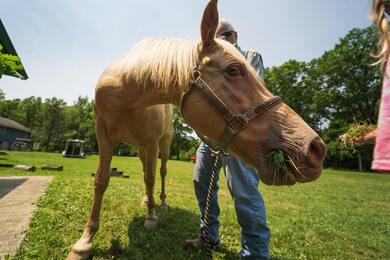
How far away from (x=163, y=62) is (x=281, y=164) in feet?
4.86

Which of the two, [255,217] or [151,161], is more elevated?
[151,161]

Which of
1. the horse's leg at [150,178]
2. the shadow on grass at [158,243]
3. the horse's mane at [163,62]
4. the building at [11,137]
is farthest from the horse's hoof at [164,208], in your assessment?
the building at [11,137]

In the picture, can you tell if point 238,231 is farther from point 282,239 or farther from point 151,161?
point 151,161

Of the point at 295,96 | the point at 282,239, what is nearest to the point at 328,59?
the point at 295,96

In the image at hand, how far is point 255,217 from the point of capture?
274 centimetres

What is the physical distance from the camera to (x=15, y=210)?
13.2ft

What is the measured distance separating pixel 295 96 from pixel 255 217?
47.9 meters

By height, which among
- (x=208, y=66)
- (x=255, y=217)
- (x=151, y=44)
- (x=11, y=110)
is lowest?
(x=255, y=217)

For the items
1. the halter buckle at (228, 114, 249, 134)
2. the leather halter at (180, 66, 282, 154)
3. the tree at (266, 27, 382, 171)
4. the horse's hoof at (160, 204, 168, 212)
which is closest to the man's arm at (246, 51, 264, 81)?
the leather halter at (180, 66, 282, 154)

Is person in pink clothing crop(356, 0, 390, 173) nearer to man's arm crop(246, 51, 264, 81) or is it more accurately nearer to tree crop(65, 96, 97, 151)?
man's arm crop(246, 51, 264, 81)

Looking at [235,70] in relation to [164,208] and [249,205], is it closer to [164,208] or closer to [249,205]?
[249,205]

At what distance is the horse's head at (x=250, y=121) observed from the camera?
6.20 feet

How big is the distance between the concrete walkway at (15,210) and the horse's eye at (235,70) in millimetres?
2785

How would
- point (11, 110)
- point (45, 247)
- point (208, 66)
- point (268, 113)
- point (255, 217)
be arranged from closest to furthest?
point (268, 113) < point (208, 66) < point (255, 217) < point (45, 247) < point (11, 110)
